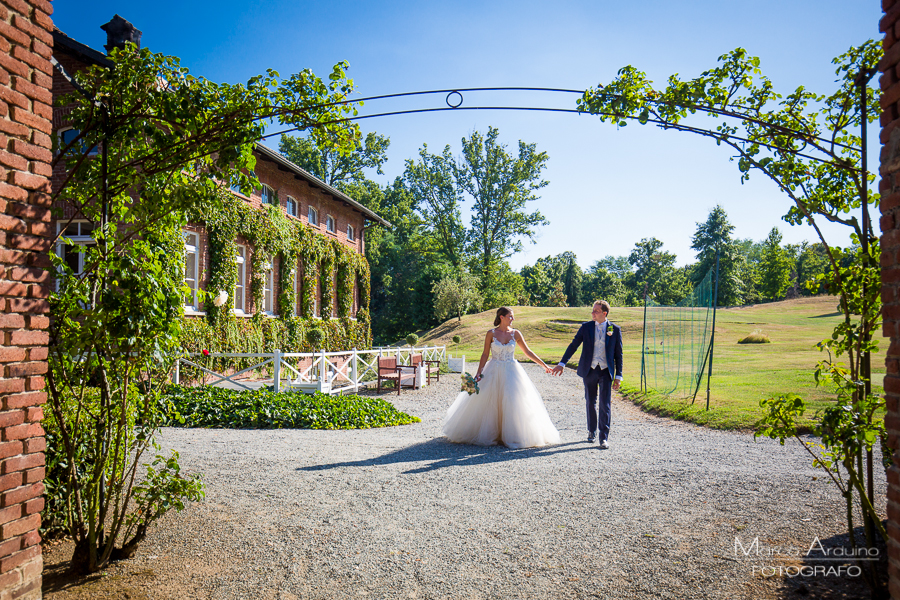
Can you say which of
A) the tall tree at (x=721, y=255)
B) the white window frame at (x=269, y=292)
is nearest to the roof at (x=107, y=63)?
the white window frame at (x=269, y=292)

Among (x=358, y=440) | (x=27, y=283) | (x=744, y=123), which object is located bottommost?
(x=358, y=440)

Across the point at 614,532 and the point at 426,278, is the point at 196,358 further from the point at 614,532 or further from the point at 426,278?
the point at 426,278

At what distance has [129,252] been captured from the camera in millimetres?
3477

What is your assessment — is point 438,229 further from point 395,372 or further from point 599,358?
point 599,358

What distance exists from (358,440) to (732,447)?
521 cm

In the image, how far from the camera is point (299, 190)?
63.9 feet

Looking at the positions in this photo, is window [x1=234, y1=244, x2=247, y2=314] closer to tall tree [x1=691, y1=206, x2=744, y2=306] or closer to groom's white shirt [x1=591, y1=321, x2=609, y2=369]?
groom's white shirt [x1=591, y1=321, x2=609, y2=369]

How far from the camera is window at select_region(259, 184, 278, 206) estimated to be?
56.8ft

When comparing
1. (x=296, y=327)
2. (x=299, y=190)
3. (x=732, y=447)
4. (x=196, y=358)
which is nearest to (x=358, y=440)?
(x=732, y=447)

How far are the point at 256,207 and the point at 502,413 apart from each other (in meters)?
11.9

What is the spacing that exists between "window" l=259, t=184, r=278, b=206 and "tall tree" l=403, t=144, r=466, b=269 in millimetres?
34344

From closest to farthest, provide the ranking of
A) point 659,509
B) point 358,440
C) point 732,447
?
point 659,509, point 732,447, point 358,440

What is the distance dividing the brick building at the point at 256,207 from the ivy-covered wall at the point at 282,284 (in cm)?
21

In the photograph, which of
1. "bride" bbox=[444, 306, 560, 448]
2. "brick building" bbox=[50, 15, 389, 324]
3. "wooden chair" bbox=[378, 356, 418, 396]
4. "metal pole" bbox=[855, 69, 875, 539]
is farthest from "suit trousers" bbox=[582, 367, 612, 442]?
"wooden chair" bbox=[378, 356, 418, 396]
